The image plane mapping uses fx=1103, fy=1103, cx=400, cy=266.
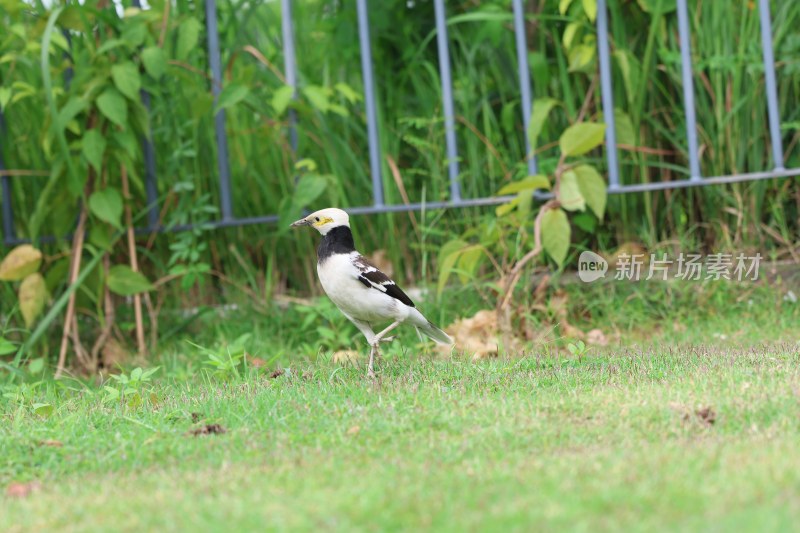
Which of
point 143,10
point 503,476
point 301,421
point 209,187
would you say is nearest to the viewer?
point 503,476

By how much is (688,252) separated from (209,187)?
304cm

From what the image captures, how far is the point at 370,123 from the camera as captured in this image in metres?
6.42

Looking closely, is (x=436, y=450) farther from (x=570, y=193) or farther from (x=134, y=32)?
(x=134, y=32)

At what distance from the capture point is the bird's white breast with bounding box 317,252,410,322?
188 inches

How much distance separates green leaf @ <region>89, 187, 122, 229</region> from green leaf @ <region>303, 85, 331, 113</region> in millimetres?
1200

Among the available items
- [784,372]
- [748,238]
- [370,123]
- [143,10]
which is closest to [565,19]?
[370,123]

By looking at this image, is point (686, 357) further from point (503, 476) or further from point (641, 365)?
point (503, 476)

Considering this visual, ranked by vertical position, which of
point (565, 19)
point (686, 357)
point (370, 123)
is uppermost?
point (565, 19)

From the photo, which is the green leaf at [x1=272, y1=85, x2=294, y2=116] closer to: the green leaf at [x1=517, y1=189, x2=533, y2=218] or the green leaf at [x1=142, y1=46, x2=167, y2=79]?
the green leaf at [x1=142, y1=46, x2=167, y2=79]

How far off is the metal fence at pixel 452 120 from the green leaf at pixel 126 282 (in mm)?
451

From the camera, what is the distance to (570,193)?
591cm

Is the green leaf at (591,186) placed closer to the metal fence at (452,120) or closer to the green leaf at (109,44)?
Result: the metal fence at (452,120)

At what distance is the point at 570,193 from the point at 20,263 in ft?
10.0

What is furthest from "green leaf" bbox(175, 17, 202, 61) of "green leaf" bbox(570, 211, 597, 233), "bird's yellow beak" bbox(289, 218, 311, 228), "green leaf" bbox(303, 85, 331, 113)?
"green leaf" bbox(570, 211, 597, 233)
